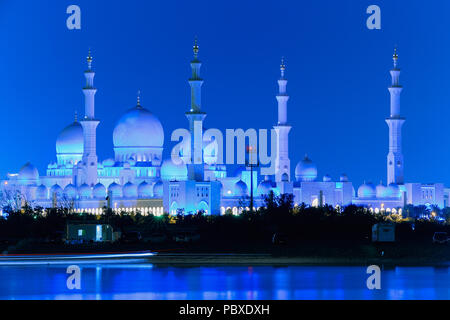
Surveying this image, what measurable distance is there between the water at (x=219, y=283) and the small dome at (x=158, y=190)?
107 ft

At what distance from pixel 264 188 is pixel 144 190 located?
7696 mm

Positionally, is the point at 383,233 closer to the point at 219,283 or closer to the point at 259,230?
the point at 259,230

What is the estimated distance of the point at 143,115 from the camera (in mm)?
78500

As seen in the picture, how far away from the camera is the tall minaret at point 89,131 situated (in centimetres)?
7444

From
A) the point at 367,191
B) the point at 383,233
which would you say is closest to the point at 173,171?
the point at 367,191

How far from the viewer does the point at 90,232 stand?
50.8 m

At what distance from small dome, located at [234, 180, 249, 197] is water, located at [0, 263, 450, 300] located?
109ft

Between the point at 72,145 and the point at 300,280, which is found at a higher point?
the point at 72,145

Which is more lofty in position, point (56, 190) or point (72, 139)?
point (72, 139)

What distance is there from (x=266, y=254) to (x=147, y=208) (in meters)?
29.8

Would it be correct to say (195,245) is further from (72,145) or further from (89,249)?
(72,145)

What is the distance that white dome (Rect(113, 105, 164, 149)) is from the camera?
78.2m
